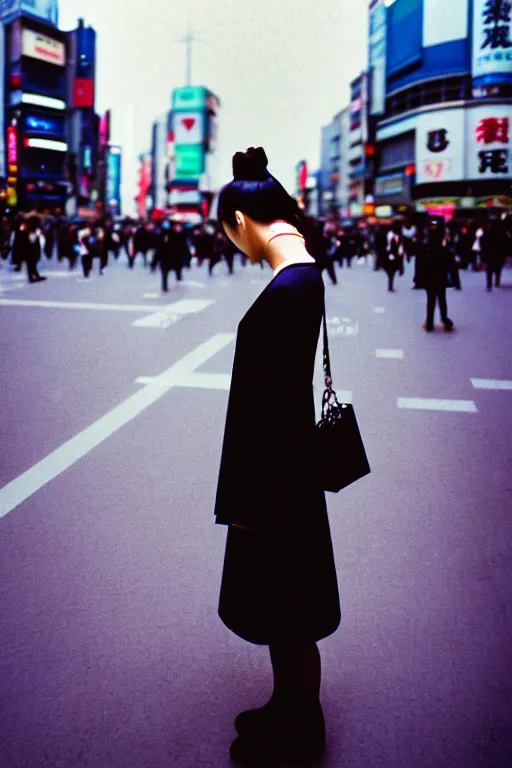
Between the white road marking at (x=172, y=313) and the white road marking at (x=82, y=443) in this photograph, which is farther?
the white road marking at (x=172, y=313)

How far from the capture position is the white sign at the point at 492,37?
72000 millimetres

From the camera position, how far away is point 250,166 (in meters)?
2.58

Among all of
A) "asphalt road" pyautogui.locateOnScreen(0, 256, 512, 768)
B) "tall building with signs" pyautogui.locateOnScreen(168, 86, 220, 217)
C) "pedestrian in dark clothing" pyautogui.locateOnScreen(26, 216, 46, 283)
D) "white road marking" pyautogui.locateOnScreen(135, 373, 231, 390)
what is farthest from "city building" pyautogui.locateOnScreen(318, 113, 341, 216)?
"asphalt road" pyautogui.locateOnScreen(0, 256, 512, 768)

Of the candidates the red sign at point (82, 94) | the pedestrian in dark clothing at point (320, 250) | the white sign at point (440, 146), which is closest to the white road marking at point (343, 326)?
the pedestrian in dark clothing at point (320, 250)

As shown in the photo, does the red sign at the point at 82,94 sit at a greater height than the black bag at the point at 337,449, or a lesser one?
greater

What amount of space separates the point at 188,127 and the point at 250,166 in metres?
187

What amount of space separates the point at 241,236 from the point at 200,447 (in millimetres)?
3981

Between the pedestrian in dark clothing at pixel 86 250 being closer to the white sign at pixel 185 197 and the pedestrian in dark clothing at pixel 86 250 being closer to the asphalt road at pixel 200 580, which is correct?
the asphalt road at pixel 200 580

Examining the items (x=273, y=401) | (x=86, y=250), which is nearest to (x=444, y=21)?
(x=86, y=250)

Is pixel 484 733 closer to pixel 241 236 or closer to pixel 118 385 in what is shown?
pixel 241 236

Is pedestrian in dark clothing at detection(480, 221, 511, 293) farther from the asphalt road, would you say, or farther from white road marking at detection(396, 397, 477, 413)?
white road marking at detection(396, 397, 477, 413)

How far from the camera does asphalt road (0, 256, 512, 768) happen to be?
9.02ft

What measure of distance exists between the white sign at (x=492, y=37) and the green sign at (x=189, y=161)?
110 meters

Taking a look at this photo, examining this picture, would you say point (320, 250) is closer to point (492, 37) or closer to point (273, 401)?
point (273, 401)
